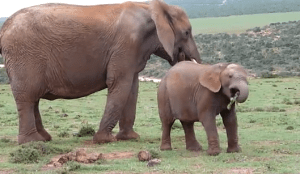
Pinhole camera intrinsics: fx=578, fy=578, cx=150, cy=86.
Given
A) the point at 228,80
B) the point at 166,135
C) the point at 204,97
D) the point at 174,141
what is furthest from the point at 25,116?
the point at 228,80

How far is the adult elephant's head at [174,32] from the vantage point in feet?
33.9

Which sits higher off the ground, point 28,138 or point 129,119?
point 28,138

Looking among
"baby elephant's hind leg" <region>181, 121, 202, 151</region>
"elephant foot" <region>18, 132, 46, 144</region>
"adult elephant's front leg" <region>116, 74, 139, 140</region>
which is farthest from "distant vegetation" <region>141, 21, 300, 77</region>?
"baby elephant's hind leg" <region>181, 121, 202, 151</region>

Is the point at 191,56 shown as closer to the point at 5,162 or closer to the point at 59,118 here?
the point at 5,162

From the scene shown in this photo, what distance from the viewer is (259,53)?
1658 inches

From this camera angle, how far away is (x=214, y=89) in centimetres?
838

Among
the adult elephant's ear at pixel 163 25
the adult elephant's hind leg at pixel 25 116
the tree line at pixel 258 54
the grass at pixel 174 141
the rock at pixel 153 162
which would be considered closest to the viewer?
the grass at pixel 174 141

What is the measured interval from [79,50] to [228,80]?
3.14m

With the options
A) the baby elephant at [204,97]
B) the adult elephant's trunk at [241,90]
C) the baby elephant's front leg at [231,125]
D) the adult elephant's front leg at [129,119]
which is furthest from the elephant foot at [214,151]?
the adult elephant's front leg at [129,119]

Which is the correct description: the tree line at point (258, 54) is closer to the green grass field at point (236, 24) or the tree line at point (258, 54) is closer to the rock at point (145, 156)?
the green grass field at point (236, 24)

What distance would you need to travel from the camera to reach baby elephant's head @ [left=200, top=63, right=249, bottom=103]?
8047mm

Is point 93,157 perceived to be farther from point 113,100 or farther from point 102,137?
point 113,100

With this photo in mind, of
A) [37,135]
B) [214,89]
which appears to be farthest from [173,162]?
[37,135]

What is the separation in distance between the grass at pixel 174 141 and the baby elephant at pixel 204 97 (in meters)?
0.32
